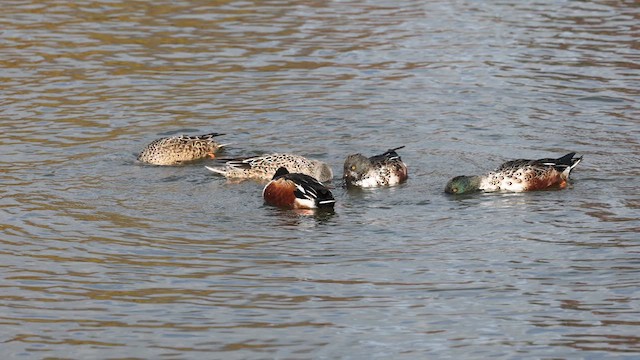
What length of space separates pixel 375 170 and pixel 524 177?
1.50 m

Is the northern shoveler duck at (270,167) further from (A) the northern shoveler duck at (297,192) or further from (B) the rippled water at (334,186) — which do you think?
(A) the northern shoveler duck at (297,192)

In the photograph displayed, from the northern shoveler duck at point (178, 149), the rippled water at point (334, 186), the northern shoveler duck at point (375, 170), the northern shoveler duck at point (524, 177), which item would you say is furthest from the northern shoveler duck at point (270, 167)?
the northern shoveler duck at point (524, 177)

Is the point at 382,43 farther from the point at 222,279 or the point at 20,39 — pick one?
the point at 222,279

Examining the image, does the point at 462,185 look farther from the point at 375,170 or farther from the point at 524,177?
the point at 375,170

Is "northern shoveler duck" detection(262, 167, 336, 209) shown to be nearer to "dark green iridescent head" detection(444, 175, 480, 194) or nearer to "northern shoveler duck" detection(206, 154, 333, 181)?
"northern shoveler duck" detection(206, 154, 333, 181)

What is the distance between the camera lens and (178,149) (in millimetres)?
14305

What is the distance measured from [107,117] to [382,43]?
5.50m

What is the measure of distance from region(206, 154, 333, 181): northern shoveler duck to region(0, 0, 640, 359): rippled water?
229 mm

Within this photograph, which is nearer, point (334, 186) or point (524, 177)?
point (524, 177)

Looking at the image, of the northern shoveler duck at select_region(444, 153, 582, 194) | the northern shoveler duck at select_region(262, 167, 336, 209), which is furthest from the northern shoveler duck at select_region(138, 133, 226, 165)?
the northern shoveler duck at select_region(444, 153, 582, 194)

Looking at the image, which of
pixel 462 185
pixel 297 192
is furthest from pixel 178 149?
pixel 462 185

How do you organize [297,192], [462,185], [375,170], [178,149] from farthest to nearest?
[178,149]
[375,170]
[462,185]
[297,192]

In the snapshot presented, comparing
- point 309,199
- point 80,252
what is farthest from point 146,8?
point 80,252

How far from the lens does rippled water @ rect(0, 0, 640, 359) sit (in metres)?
8.66
